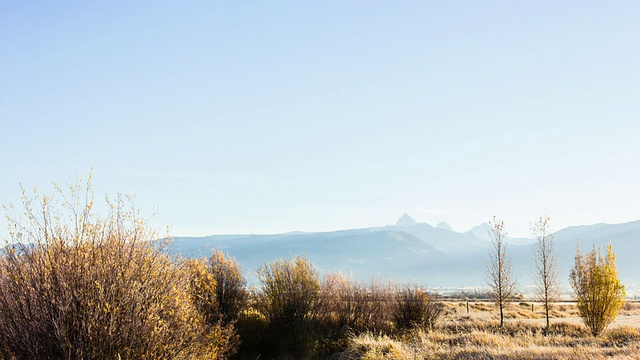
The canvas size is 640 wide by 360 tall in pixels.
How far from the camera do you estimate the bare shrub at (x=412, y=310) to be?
2652cm

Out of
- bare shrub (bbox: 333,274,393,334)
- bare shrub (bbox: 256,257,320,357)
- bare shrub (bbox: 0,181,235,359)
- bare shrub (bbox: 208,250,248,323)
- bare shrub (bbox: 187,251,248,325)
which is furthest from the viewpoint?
bare shrub (bbox: 333,274,393,334)

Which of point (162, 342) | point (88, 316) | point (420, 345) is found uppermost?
point (88, 316)

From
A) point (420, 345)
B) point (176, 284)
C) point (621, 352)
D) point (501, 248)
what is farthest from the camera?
point (501, 248)

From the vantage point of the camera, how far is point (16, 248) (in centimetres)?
907

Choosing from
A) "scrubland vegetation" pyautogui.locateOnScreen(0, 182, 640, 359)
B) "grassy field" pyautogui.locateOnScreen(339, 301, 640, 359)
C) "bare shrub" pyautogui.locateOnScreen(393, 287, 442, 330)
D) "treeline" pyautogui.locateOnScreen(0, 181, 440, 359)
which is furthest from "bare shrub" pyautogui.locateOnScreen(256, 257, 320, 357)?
"treeline" pyautogui.locateOnScreen(0, 181, 440, 359)

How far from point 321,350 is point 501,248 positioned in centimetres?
1541

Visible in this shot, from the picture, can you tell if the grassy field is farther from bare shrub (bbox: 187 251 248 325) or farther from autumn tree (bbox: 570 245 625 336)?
bare shrub (bbox: 187 251 248 325)

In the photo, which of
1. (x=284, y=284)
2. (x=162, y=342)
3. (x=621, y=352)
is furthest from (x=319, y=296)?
(x=162, y=342)

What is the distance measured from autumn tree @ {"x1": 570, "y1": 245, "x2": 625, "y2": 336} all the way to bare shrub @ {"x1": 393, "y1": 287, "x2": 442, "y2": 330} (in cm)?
717

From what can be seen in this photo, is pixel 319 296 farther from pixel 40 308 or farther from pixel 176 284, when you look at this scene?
pixel 40 308

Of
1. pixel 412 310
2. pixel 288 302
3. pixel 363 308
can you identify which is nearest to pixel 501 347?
pixel 412 310

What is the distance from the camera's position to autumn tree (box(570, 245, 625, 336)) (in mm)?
22922

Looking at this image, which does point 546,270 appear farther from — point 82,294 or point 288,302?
point 82,294

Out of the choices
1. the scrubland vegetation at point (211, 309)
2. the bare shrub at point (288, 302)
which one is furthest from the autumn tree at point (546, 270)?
the bare shrub at point (288, 302)
